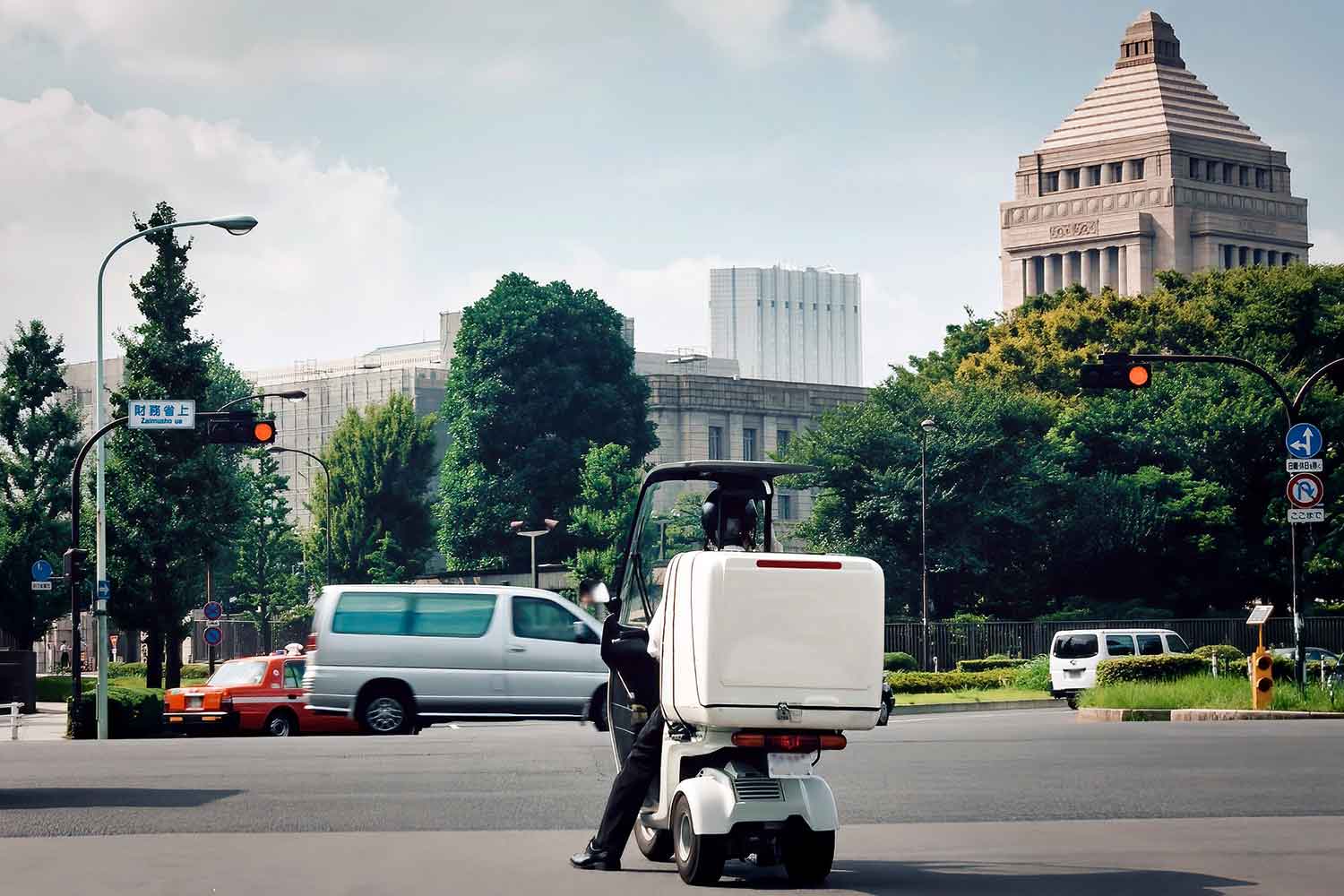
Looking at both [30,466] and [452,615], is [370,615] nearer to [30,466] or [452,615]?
[452,615]

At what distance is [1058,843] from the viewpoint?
1253 cm

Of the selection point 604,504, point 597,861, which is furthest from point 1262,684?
point 604,504

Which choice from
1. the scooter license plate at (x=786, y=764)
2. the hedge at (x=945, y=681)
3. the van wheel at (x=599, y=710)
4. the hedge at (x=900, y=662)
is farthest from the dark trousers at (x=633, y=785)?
the hedge at (x=900, y=662)

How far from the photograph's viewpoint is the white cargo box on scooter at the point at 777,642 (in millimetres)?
10055

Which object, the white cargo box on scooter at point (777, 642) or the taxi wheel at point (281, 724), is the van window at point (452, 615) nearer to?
the taxi wheel at point (281, 724)

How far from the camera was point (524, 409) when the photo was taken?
80.6 m

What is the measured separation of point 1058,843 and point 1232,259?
138 meters

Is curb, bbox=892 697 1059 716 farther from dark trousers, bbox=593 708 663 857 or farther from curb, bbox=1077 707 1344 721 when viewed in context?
dark trousers, bbox=593 708 663 857

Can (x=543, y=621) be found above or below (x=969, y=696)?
above

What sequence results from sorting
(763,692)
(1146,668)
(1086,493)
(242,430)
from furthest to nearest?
(1086,493)
(1146,668)
(242,430)
(763,692)

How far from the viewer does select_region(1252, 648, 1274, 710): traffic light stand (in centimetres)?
2898

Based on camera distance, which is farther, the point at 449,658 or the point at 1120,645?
the point at 1120,645

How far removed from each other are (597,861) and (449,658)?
1448 cm

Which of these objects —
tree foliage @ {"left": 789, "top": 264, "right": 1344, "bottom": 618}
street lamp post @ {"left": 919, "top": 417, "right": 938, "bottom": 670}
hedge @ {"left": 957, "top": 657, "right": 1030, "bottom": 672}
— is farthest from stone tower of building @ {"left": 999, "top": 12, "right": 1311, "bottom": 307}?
hedge @ {"left": 957, "top": 657, "right": 1030, "bottom": 672}
